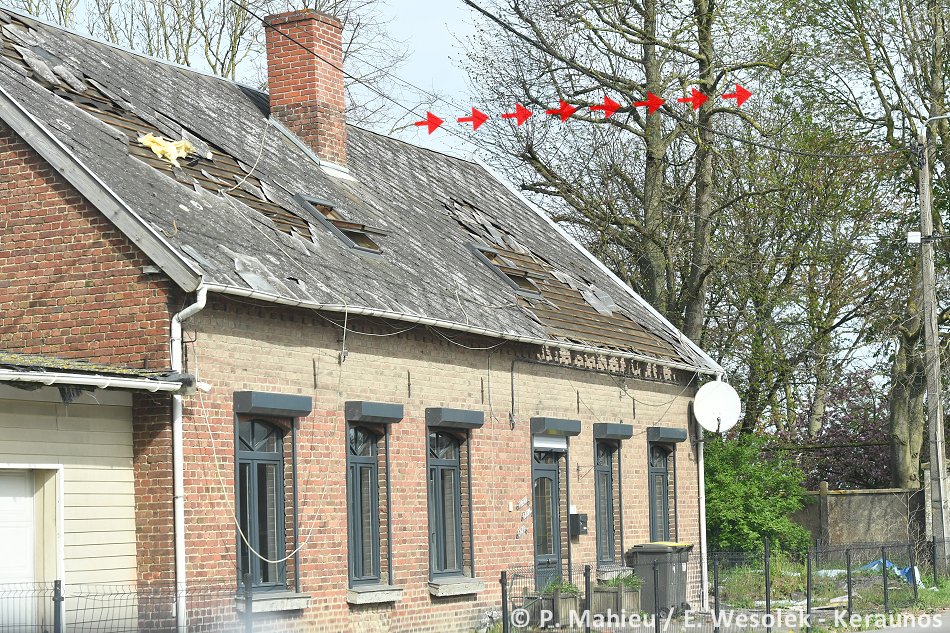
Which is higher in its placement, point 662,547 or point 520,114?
point 520,114

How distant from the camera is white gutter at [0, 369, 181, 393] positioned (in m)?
10.2

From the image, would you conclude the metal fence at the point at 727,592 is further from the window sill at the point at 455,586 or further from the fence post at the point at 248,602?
the fence post at the point at 248,602

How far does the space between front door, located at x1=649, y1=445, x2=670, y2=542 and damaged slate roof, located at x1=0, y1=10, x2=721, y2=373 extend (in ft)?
5.41

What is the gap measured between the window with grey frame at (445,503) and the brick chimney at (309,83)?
17.6ft

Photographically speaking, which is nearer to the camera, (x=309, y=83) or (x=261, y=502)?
(x=261, y=502)

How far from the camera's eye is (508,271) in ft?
63.3

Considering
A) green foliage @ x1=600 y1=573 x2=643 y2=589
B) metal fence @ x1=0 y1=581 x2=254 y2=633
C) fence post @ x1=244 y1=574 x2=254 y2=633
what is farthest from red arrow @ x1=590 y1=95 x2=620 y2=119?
fence post @ x1=244 y1=574 x2=254 y2=633

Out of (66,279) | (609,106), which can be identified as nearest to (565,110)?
(609,106)

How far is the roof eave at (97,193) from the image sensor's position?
12.0 metres

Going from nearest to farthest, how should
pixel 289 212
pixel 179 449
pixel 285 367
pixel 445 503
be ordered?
pixel 179 449 < pixel 285 367 < pixel 289 212 < pixel 445 503

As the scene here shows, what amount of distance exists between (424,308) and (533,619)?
4.29 metres

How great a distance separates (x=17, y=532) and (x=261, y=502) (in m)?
2.74
